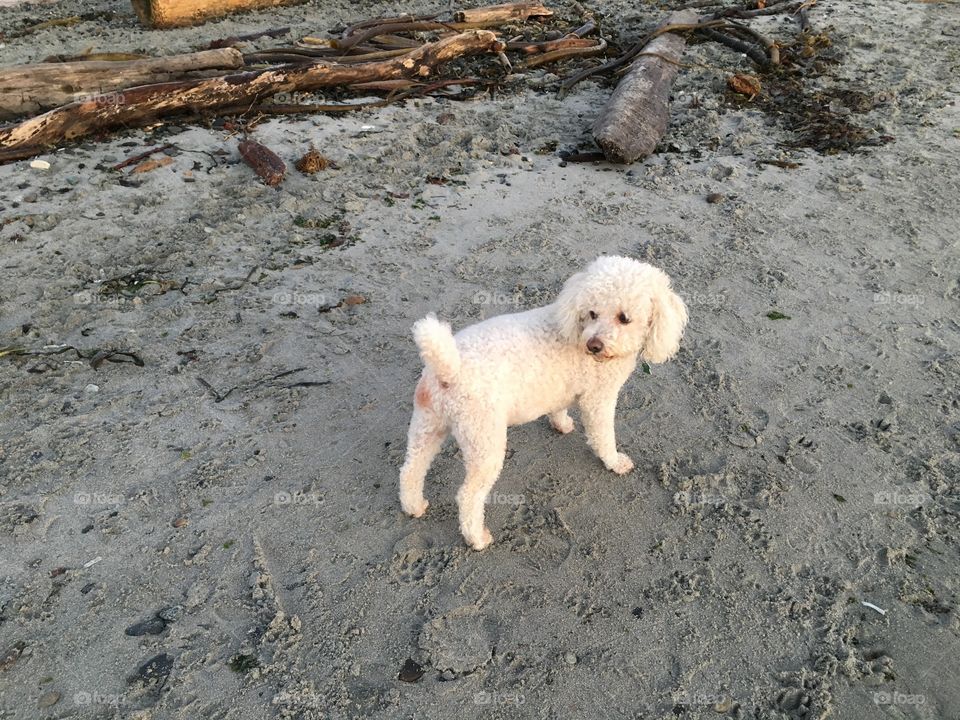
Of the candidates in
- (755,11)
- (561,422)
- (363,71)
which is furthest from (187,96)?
(755,11)

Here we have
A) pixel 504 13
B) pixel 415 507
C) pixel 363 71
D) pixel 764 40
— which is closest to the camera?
pixel 415 507

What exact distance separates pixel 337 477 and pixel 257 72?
5.56 meters

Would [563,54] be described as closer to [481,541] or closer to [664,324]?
[664,324]

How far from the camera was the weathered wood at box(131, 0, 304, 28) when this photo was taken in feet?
32.2

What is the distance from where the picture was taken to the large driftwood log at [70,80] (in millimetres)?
6859

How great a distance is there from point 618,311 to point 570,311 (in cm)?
23

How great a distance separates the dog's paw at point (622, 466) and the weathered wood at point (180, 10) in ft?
32.7

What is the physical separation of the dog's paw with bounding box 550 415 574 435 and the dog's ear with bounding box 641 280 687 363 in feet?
2.89

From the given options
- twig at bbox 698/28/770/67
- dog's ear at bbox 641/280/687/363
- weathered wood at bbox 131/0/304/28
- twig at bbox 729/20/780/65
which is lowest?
weathered wood at bbox 131/0/304/28

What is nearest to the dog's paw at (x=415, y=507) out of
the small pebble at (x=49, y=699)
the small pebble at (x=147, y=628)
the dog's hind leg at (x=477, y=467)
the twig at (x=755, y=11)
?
the dog's hind leg at (x=477, y=467)

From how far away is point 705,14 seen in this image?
33.1ft

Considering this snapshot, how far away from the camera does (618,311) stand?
3.19 meters

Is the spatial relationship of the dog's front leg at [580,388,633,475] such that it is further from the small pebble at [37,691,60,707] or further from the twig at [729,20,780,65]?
the twig at [729,20,780,65]

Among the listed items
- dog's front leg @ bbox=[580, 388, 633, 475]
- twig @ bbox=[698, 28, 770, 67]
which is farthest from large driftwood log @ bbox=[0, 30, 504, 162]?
dog's front leg @ bbox=[580, 388, 633, 475]
